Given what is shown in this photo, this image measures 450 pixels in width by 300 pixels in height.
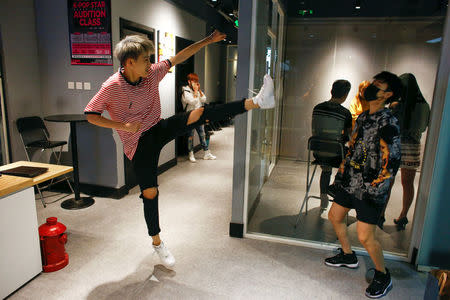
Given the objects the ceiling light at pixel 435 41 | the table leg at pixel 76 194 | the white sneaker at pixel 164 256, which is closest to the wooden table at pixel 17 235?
the white sneaker at pixel 164 256

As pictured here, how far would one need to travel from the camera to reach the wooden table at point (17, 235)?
214 cm

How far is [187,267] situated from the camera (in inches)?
104

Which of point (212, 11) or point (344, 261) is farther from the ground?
point (212, 11)

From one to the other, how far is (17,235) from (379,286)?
2605 mm

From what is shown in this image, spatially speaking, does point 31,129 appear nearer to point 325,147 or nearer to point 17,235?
point 17,235

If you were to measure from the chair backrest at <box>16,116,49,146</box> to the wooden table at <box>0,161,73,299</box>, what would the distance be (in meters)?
1.87

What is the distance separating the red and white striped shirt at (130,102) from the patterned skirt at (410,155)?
2094mm

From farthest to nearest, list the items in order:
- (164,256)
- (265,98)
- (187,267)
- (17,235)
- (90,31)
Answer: (90,31) → (187,267) → (164,256) → (17,235) → (265,98)

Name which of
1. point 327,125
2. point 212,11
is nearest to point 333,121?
point 327,125

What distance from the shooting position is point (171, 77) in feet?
18.4

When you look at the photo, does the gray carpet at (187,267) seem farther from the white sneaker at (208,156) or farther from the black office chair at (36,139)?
the white sneaker at (208,156)

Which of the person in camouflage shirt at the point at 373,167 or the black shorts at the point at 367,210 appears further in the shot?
the black shorts at the point at 367,210

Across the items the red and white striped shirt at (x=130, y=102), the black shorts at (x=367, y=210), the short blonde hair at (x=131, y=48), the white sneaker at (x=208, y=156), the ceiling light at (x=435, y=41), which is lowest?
the white sneaker at (x=208, y=156)

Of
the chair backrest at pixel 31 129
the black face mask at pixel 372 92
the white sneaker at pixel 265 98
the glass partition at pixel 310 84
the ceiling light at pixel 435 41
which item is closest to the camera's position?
the white sneaker at pixel 265 98
